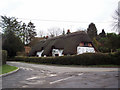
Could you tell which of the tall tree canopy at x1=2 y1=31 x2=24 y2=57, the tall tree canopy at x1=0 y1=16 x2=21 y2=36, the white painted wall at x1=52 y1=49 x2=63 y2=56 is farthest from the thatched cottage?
the tall tree canopy at x1=0 y1=16 x2=21 y2=36

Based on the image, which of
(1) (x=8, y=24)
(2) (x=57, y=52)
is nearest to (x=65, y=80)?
(2) (x=57, y=52)

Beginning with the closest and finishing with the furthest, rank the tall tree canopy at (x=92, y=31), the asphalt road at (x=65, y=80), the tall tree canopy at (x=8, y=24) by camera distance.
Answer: the asphalt road at (x=65, y=80)
the tall tree canopy at (x=8, y=24)
the tall tree canopy at (x=92, y=31)

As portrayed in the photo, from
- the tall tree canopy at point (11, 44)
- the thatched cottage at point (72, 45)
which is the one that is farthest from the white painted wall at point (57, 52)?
the tall tree canopy at point (11, 44)

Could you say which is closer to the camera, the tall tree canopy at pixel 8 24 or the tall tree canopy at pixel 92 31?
the tall tree canopy at pixel 8 24

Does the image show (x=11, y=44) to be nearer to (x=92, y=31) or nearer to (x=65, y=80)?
(x=92, y=31)

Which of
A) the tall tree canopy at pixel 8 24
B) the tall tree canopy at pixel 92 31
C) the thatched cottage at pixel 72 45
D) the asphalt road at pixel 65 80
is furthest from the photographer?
the tall tree canopy at pixel 92 31

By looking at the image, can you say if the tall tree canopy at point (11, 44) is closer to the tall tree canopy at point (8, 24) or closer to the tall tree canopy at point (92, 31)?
the tall tree canopy at point (8, 24)

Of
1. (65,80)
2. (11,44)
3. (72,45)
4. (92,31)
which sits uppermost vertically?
(92,31)

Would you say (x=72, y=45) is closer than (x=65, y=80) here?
No

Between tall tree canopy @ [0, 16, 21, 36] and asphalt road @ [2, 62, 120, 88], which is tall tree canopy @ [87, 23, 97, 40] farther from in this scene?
asphalt road @ [2, 62, 120, 88]

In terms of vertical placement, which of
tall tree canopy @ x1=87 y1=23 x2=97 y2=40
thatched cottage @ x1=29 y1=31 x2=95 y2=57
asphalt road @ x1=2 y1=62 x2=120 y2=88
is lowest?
asphalt road @ x1=2 y1=62 x2=120 y2=88

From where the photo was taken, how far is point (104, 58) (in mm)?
24125

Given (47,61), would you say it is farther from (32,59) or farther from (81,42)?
(81,42)

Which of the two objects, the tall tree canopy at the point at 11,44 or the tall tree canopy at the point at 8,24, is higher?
the tall tree canopy at the point at 8,24
